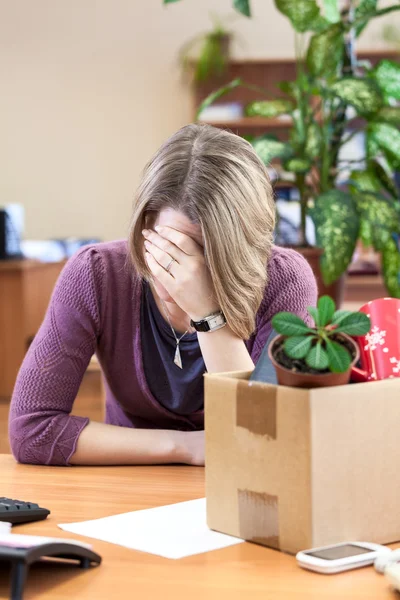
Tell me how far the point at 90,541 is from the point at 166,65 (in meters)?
6.07

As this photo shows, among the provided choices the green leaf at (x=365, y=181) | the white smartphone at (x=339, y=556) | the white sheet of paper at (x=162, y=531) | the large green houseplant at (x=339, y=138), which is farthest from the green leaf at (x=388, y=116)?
the white smartphone at (x=339, y=556)

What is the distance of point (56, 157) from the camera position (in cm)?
677

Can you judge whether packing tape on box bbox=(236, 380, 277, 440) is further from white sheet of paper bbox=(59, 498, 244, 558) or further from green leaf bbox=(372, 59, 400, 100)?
green leaf bbox=(372, 59, 400, 100)

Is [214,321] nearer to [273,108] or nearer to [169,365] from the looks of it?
[169,365]

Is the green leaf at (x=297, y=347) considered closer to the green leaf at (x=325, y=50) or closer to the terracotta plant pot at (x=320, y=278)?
the terracotta plant pot at (x=320, y=278)

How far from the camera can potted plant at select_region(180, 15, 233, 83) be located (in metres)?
6.27

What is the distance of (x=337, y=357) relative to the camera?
32.1 inches

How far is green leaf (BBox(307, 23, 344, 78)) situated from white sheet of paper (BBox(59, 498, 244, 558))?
7.87 feet

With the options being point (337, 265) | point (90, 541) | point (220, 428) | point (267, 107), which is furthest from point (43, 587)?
point (267, 107)

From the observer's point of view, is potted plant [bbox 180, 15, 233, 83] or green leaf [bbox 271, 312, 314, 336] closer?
green leaf [bbox 271, 312, 314, 336]

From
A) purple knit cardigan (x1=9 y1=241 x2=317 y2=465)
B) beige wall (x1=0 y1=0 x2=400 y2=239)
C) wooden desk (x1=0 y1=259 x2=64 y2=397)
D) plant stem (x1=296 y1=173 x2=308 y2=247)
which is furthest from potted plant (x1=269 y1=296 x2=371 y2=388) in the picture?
beige wall (x1=0 y1=0 x2=400 y2=239)

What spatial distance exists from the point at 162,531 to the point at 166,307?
25.6 inches

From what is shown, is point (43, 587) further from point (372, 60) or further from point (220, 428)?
point (372, 60)

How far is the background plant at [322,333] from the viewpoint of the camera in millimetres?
814
